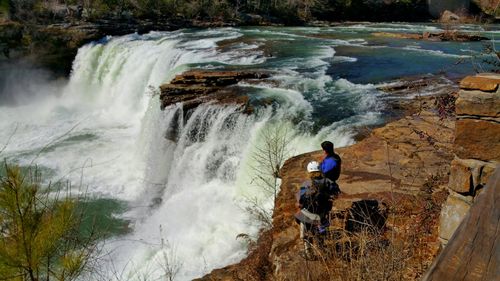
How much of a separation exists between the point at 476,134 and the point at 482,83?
32 cm

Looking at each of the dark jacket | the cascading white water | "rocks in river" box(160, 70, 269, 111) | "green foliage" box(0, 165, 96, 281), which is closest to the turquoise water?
the cascading white water

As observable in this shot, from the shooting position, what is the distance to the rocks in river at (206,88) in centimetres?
1198

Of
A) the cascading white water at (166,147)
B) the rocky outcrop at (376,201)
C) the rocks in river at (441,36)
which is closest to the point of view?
the rocky outcrop at (376,201)

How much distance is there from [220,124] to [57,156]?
5.58 meters

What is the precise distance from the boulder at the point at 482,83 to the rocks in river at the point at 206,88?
322 inches

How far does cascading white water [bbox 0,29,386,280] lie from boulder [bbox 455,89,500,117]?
2948mm

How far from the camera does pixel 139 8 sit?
29469 mm

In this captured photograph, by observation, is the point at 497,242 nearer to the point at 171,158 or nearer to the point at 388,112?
the point at 388,112

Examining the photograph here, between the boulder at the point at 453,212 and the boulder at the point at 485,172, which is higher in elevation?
the boulder at the point at 485,172

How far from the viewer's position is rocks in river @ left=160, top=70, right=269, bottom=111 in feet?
39.3

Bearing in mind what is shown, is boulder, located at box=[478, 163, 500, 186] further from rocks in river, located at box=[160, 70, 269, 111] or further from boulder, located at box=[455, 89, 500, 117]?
rocks in river, located at box=[160, 70, 269, 111]

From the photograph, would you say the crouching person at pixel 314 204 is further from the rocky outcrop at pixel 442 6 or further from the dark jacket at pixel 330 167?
the rocky outcrop at pixel 442 6

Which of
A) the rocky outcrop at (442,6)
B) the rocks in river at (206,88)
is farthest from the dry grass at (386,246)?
the rocky outcrop at (442,6)

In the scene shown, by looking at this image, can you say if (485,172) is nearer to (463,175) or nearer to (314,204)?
(463,175)
